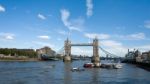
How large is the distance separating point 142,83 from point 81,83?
1341 cm

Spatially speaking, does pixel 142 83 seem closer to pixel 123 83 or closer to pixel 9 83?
pixel 123 83

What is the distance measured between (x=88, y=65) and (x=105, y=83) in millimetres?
77400

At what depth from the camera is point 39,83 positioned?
213ft

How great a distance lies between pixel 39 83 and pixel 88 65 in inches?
3179

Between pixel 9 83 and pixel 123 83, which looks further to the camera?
pixel 123 83

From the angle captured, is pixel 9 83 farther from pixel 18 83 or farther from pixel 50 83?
pixel 50 83

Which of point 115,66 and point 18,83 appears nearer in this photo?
point 18,83

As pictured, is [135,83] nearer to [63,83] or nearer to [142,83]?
[142,83]

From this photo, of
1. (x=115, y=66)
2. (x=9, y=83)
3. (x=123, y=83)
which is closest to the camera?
(x=9, y=83)

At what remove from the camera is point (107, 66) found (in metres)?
140

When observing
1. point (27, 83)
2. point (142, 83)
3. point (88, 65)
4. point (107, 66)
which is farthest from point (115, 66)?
point (27, 83)

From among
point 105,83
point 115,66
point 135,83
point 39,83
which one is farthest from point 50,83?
point 115,66

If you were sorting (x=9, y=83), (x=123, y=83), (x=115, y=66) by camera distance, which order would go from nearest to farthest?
(x=9, y=83), (x=123, y=83), (x=115, y=66)

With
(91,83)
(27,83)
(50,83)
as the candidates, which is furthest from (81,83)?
(27,83)
